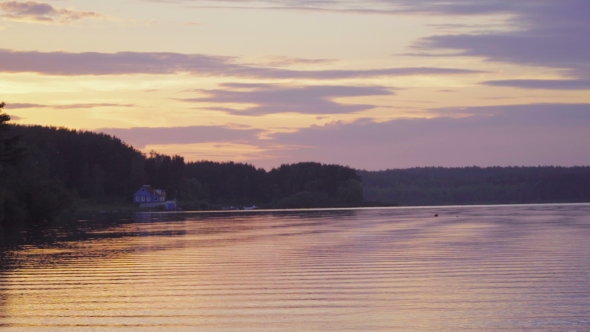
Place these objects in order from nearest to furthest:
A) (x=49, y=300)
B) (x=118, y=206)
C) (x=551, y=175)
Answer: (x=49, y=300)
(x=118, y=206)
(x=551, y=175)

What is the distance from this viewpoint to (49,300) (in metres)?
17.9

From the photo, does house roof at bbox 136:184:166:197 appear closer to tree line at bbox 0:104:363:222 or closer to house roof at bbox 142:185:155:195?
house roof at bbox 142:185:155:195

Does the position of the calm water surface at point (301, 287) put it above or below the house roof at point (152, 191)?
below

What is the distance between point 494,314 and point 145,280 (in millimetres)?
10549

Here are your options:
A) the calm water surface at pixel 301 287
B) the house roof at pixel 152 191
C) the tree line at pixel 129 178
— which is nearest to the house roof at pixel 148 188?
the house roof at pixel 152 191

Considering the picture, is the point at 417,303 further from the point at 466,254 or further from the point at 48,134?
the point at 48,134

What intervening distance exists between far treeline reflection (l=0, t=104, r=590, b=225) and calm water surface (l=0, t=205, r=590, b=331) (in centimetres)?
3119

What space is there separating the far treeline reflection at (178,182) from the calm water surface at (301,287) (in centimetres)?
3119

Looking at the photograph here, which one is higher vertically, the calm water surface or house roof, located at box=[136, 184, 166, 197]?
house roof, located at box=[136, 184, 166, 197]

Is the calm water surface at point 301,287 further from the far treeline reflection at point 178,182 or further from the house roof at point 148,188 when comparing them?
the house roof at point 148,188

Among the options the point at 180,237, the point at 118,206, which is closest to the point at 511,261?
the point at 180,237

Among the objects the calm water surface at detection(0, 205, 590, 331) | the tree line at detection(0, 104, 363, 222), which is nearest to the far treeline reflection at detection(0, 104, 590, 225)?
the tree line at detection(0, 104, 363, 222)

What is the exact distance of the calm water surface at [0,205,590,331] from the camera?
14.9m

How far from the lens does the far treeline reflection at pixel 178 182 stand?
2547 inches
